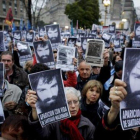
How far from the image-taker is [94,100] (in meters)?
2.74

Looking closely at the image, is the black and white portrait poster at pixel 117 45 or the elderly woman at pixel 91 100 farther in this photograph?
the black and white portrait poster at pixel 117 45

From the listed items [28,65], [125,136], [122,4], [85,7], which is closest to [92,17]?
[85,7]

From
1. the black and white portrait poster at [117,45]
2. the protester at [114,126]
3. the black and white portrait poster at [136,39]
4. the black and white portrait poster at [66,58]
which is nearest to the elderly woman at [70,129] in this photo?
the protester at [114,126]

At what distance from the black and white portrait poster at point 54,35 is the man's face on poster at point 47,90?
3.71 meters

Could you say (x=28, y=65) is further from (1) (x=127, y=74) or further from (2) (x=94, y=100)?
(1) (x=127, y=74)

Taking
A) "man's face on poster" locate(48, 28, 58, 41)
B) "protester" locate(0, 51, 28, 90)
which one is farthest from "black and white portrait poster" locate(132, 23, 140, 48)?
"protester" locate(0, 51, 28, 90)


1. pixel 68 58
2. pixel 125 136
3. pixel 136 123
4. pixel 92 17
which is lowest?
pixel 125 136

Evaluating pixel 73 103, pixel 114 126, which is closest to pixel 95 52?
pixel 73 103

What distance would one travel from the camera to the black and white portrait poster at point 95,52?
317 centimetres

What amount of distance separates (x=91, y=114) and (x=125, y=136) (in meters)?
0.92

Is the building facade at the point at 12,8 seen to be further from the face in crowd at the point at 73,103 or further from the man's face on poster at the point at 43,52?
the face in crowd at the point at 73,103

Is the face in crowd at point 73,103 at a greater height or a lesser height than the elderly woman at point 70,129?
greater

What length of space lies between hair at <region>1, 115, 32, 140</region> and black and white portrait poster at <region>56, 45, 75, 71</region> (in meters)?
1.57

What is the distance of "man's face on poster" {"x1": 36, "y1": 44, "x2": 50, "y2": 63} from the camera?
413 centimetres
